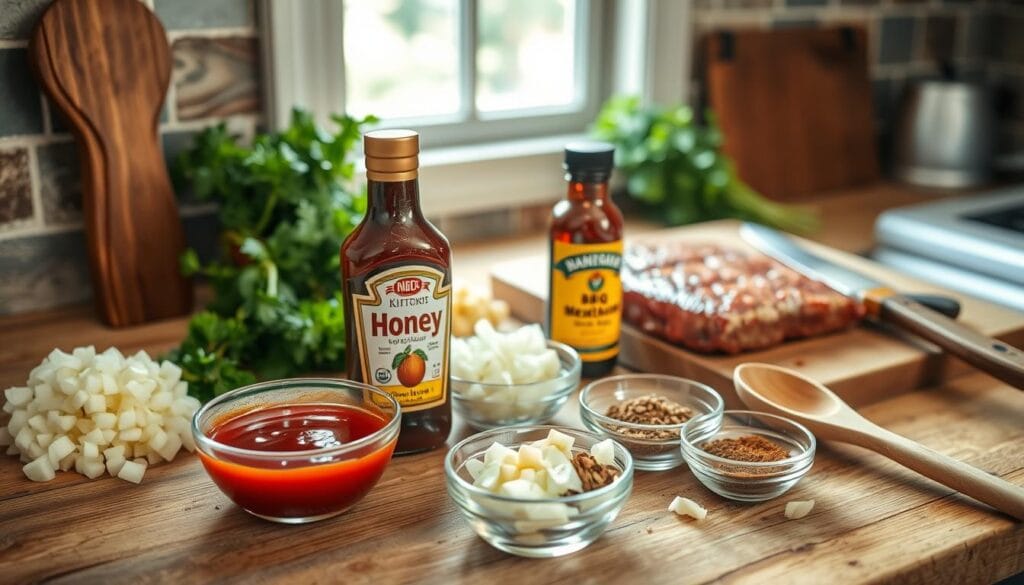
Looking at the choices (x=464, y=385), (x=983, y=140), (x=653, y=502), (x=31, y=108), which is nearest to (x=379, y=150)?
(x=464, y=385)

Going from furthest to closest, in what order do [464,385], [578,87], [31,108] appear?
[578,87]
[31,108]
[464,385]

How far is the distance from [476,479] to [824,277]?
708 mm

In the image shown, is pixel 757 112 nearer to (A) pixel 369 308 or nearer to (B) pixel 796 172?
(B) pixel 796 172

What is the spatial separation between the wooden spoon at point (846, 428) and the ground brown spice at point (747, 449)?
0.20ft

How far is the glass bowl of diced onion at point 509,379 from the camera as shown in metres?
1.14

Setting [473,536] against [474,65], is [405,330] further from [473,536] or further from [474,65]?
[474,65]

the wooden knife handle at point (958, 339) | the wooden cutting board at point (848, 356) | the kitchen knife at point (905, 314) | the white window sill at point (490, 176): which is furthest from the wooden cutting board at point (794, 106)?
the wooden knife handle at point (958, 339)

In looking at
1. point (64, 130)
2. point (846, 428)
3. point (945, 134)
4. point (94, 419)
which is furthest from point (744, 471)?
point (945, 134)

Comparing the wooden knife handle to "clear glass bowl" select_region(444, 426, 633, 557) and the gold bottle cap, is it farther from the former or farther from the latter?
the gold bottle cap

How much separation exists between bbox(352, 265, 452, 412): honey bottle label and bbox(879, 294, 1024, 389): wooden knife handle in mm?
605

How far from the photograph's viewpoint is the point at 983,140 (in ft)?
7.29

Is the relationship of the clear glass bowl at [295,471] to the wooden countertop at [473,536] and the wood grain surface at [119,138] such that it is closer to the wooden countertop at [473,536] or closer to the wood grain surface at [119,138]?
the wooden countertop at [473,536]

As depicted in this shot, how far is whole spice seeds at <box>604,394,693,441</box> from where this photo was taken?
108 cm

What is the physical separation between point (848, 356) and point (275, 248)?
29.3 inches
